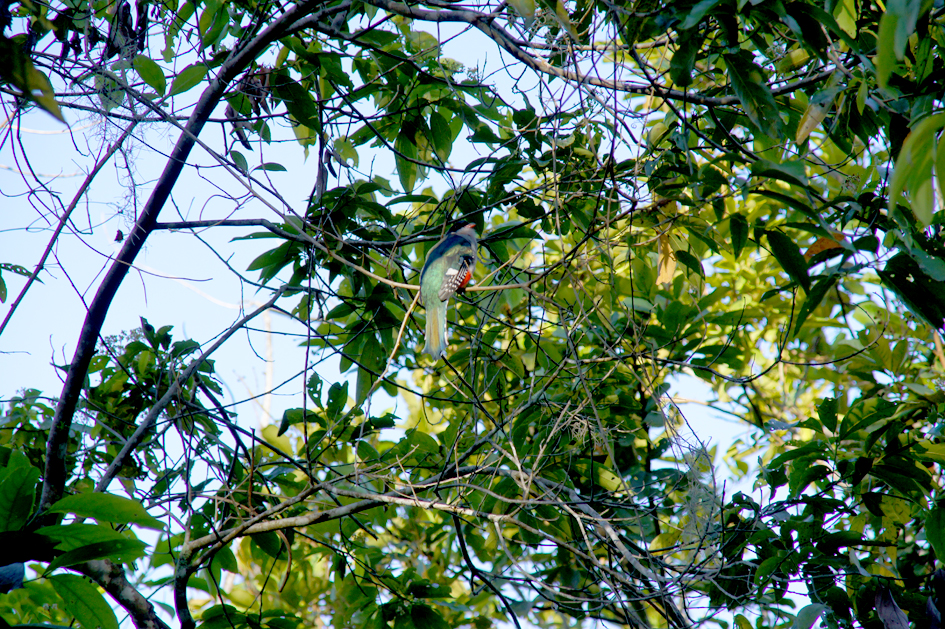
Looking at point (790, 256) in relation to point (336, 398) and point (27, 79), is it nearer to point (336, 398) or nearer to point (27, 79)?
point (336, 398)

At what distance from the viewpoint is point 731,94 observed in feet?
8.54

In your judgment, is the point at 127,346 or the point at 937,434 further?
the point at 127,346

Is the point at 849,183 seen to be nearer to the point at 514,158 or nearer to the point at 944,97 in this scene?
the point at 944,97

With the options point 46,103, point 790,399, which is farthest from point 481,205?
point 790,399

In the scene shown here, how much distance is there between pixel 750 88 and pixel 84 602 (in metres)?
2.14

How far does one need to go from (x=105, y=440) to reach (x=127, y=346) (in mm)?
446

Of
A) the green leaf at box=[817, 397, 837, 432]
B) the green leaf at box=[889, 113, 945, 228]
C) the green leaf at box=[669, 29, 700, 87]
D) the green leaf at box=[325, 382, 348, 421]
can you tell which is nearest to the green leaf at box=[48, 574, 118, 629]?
the green leaf at box=[325, 382, 348, 421]

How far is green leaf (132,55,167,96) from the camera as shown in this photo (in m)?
2.34

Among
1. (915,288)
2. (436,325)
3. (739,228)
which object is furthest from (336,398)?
(915,288)

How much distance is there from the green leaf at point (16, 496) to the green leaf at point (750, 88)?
1999 mm

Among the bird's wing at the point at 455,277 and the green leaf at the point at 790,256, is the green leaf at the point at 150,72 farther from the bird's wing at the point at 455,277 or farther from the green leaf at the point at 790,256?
the green leaf at the point at 790,256

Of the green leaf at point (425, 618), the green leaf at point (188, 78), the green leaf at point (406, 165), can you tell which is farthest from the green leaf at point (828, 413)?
the green leaf at point (188, 78)

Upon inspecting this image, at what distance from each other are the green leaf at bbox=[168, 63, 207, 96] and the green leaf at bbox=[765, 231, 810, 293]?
199 centimetres

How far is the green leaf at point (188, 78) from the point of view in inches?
94.8
